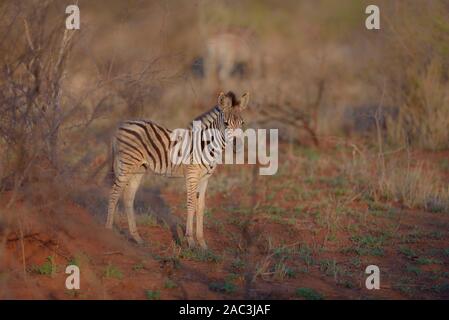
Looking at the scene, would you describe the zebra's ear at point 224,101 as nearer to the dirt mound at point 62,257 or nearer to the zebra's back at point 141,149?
the zebra's back at point 141,149

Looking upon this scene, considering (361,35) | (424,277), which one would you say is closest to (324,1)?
(361,35)

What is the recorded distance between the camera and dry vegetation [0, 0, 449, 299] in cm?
667

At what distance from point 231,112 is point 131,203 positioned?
170 cm

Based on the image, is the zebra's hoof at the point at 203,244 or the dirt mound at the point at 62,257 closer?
the dirt mound at the point at 62,257

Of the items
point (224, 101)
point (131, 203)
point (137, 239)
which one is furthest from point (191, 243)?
point (224, 101)

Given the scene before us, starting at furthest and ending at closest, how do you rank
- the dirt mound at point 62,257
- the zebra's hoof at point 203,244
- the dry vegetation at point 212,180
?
the zebra's hoof at point 203,244
the dry vegetation at point 212,180
the dirt mound at point 62,257

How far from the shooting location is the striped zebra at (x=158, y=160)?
26.4ft

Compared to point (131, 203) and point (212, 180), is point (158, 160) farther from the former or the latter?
point (212, 180)

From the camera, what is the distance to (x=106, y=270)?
6602 millimetres

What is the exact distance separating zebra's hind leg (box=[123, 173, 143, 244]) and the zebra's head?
141 centimetres

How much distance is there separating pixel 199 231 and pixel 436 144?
282 inches

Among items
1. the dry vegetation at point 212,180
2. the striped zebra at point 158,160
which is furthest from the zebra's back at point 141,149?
the dry vegetation at point 212,180

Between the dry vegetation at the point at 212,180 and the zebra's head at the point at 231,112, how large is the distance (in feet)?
1.87

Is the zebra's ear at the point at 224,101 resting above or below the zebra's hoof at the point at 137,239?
above
